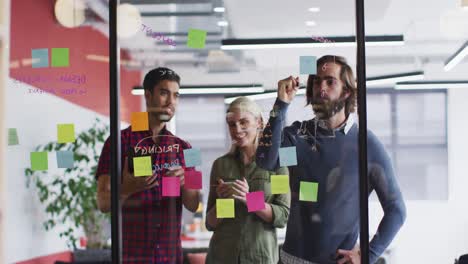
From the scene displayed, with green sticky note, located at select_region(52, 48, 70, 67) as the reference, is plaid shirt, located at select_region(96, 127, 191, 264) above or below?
below

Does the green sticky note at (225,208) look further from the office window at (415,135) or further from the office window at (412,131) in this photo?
the office window at (415,135)

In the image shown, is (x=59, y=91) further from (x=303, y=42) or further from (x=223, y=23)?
(x=303, y=42)

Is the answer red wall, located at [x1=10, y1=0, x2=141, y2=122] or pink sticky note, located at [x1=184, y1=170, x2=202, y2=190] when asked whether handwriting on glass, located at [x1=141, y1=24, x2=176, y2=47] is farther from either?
pink sticky note, located at [x1=184, y1=170, x2=202, y2=190]

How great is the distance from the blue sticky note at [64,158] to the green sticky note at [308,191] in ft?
4.56

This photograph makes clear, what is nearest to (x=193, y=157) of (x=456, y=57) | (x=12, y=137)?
(x=12, y=137)

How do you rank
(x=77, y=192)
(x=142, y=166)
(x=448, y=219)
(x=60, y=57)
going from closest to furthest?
(x=448, y=219) < (x=142, y=166) < (x=60, y=57) < (x=77, y=192)

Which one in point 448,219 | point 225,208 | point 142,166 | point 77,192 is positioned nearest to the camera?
point 448,219

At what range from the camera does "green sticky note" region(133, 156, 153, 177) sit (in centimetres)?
430

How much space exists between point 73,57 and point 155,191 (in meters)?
0.94

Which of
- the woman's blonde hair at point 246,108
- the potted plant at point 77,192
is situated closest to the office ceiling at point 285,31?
the woman's blonde hair at point 246,108

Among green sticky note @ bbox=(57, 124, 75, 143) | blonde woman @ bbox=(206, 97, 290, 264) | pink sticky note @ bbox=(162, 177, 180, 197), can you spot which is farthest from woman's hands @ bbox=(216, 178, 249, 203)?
green sticky note @ bbox=(57, 124, 75, 143)

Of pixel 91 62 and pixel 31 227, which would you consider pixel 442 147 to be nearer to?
pixel 91 62

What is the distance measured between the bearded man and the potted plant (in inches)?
43.0

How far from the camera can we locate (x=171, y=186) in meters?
4.27
